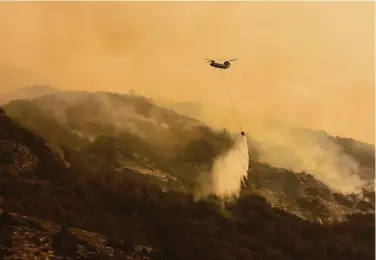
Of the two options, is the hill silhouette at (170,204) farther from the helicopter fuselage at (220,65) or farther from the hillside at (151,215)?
the helicopter fuselage at (220,65)

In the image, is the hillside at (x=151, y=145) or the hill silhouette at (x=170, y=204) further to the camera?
the hillside at (x=151, y=145)

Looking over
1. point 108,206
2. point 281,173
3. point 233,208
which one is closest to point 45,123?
point 108,206

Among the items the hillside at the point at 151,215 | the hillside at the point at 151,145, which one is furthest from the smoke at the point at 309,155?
the hillside at the point at 151,215

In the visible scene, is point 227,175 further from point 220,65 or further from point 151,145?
point 220,65

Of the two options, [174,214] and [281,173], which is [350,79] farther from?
[174,214]

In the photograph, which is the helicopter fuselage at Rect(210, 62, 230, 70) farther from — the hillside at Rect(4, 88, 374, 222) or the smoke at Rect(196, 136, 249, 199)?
the smoke at Rect(196, 136, 249, 199)

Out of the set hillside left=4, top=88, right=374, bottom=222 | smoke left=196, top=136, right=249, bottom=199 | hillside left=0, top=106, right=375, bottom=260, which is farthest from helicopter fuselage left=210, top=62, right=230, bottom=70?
hillside left=0, top=106, right=375, bottom=260
